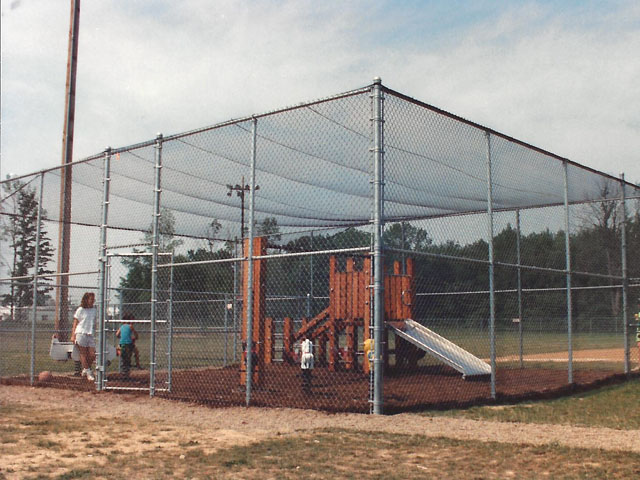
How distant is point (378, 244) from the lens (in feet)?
24.6

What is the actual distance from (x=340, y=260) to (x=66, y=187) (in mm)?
5606

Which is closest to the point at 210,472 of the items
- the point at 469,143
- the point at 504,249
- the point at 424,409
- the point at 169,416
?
the point at 169,416

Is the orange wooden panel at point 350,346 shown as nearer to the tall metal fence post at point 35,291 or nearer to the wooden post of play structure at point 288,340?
the wooden post of play structure at point 288,340

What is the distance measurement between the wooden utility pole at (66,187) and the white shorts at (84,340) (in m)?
0.60

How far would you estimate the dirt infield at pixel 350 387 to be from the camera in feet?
28.2

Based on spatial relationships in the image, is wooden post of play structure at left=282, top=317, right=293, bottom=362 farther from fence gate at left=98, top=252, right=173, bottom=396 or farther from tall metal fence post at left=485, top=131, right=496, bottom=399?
tall metal fence post at left=485, top=131, right=496, bottom=399

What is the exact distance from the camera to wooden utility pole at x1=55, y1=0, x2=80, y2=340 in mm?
12898

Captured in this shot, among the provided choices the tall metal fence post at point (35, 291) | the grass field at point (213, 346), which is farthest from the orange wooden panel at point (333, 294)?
the tall metal fence post at point (35, 291)

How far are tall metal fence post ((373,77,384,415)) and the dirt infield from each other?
1.44ft

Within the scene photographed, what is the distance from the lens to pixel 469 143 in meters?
9.59

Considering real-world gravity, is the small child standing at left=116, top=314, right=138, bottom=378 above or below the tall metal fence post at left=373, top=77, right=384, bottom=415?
below

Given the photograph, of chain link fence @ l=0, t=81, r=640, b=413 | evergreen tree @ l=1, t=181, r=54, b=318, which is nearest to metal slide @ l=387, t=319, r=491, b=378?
chain link fence @ l=0, t=81, r=640, b=413

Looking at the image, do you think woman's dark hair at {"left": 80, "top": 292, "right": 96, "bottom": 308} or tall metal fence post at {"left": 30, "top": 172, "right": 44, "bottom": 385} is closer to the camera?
tall metal fence post at {"left": 30, "top": 172, "right": 44, "bottom": 385}

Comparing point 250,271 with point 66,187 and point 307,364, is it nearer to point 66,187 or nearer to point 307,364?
point 307,364
